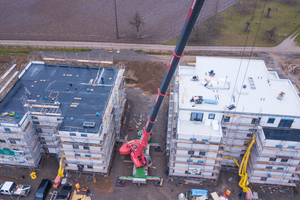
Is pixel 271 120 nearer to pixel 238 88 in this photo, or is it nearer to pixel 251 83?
pixel 238 88

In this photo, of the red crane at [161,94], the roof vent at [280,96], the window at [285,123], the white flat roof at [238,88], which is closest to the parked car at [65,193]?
the red crane at [161,94]

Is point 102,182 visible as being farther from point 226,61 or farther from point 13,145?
point 226,61

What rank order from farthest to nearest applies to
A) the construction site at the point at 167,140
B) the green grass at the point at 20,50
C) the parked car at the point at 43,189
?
1. the green grass at the point at 20,50
2. the parked car at the point at 43,189
3. the construction site at the point at 167,140

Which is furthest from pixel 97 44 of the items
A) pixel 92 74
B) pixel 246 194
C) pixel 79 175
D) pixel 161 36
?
pixel 246 194

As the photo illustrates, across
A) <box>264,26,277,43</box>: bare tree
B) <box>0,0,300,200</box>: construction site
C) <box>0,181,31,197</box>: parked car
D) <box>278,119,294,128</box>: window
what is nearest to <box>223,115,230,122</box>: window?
<box>0,0,300,200</box>: construction site

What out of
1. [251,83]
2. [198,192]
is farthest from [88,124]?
[251,83]

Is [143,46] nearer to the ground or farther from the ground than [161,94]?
farther from the ground

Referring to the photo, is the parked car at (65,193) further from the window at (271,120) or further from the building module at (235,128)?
the window at (271,120)
